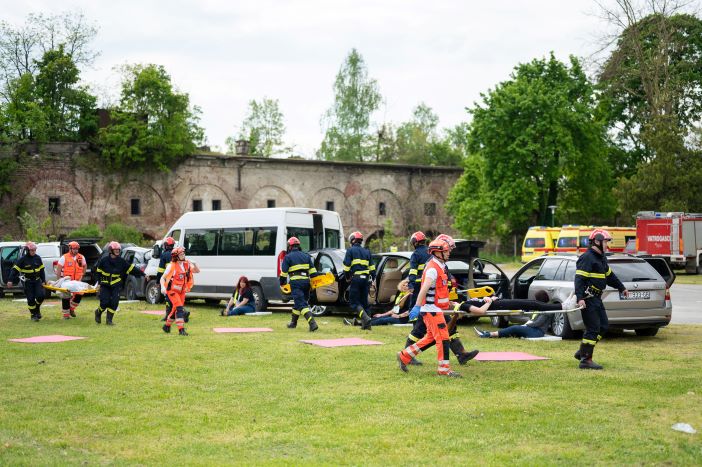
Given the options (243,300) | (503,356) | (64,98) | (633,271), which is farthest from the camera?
(64,98)

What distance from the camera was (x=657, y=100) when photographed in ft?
164

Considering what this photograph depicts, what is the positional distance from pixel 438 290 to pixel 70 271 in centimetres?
1265

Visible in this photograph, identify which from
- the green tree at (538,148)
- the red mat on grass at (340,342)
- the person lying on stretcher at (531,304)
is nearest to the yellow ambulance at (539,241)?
the green tree at (538,148)

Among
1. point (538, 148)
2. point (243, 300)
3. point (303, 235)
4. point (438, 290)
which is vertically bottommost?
point (243, 300)

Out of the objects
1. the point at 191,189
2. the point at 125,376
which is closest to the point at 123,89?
the point at 191,189

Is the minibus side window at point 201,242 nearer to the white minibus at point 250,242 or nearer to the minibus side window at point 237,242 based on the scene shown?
the white minibus at point 250,242

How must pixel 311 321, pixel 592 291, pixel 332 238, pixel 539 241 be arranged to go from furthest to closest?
pixel 539 241 < pixel 332 238 < pixel 311 321 < pixel 592 291

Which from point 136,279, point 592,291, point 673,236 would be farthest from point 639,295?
point 673,236

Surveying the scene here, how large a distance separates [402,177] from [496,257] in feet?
30.6

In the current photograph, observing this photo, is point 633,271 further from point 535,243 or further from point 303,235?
point 535,243

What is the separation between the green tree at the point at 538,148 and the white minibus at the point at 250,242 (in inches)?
1174

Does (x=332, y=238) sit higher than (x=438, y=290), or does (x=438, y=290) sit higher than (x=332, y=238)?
(x=332, y=238)

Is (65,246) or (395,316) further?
(65,246)

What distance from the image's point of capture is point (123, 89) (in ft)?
178
